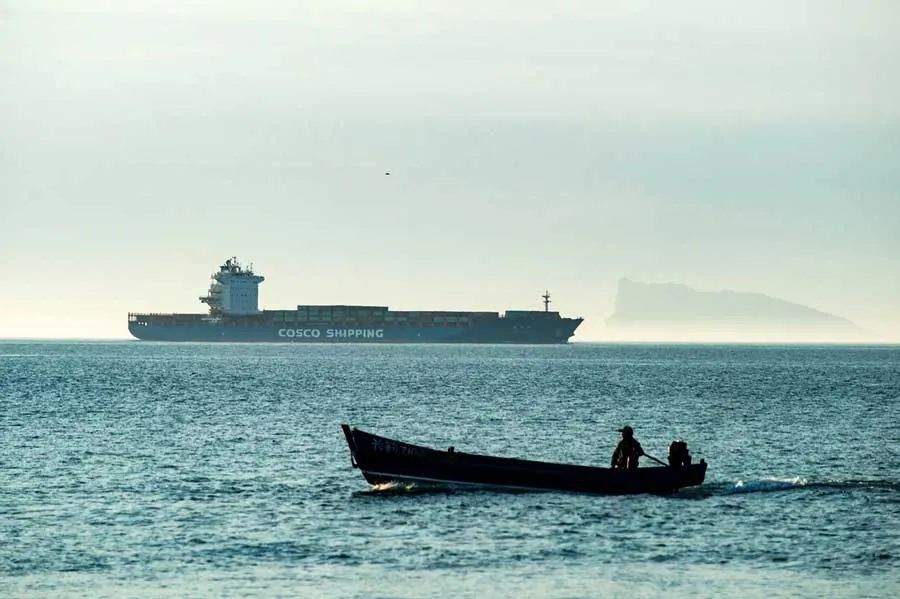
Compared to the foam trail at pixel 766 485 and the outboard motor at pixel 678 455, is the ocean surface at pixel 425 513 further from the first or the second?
the outboard motor at pixel 678 455

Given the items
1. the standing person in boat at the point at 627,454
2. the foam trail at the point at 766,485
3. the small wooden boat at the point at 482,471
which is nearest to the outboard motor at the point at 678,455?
the small wooden boat at the point at 482,471

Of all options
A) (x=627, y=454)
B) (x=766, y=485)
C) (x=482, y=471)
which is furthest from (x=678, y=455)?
(x=482, y=471)

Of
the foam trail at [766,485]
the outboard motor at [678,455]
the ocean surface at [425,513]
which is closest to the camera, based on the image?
the ocean surface at [425,513]

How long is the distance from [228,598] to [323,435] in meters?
34.8

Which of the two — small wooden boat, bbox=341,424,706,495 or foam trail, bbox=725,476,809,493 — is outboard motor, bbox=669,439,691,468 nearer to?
small wooden boat, bbox=341,424,706,495

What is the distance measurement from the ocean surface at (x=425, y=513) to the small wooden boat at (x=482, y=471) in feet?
1.38

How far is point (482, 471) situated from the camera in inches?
1588

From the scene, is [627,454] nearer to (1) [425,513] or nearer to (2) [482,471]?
(2) [482,471]

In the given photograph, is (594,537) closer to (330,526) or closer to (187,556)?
(330,526)

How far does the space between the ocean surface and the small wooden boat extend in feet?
1.38

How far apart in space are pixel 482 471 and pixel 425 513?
3841 millimetres

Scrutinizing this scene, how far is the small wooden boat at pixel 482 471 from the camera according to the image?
3984cm

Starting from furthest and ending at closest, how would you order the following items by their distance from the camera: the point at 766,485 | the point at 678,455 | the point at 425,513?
1. the point at 766,485
2. the point at 678,455
3. the point at 425,513

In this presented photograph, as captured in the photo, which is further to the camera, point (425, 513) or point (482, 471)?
point (482, 471)
